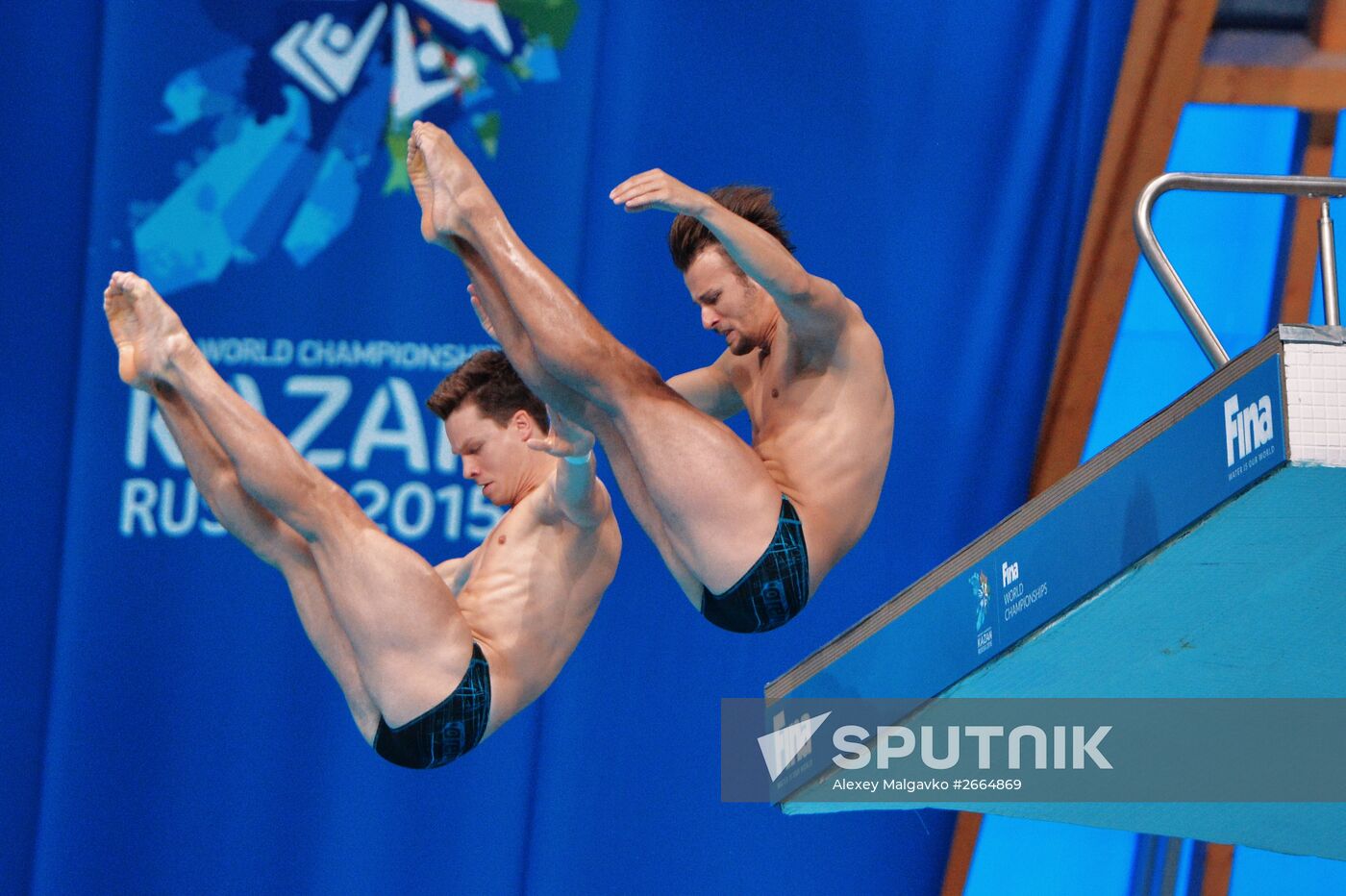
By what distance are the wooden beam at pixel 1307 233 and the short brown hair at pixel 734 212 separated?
2.68 meters

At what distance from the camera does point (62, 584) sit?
530 cm

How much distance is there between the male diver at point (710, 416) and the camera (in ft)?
10.3

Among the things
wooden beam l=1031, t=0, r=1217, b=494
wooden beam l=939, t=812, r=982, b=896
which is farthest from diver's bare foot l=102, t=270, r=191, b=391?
wooden beam l=939, t=812, r=982, b=896

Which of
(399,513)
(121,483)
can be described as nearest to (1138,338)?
(399,513)

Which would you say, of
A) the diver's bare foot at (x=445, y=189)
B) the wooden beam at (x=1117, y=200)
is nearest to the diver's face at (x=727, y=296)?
the diver's bare foot at (x=445, y=189)

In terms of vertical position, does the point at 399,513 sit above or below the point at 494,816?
above

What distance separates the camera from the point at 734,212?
3533 millimetres

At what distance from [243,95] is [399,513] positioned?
1559mm

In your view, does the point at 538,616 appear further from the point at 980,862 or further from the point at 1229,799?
the point at 980,862

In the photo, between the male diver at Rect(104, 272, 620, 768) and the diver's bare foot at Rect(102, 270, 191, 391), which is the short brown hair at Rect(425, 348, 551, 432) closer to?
the male diver at Rect(104, 272, 620, 768)

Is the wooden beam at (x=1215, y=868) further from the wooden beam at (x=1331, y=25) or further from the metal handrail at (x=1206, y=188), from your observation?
the metal handrail at (x=1206, y=188)

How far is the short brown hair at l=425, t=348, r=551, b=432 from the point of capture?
385 centimetres

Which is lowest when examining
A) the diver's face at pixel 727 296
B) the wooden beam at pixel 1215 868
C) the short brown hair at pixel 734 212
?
the wooden beam at pixel 1215 868

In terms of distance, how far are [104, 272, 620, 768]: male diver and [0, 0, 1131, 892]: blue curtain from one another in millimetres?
1647
